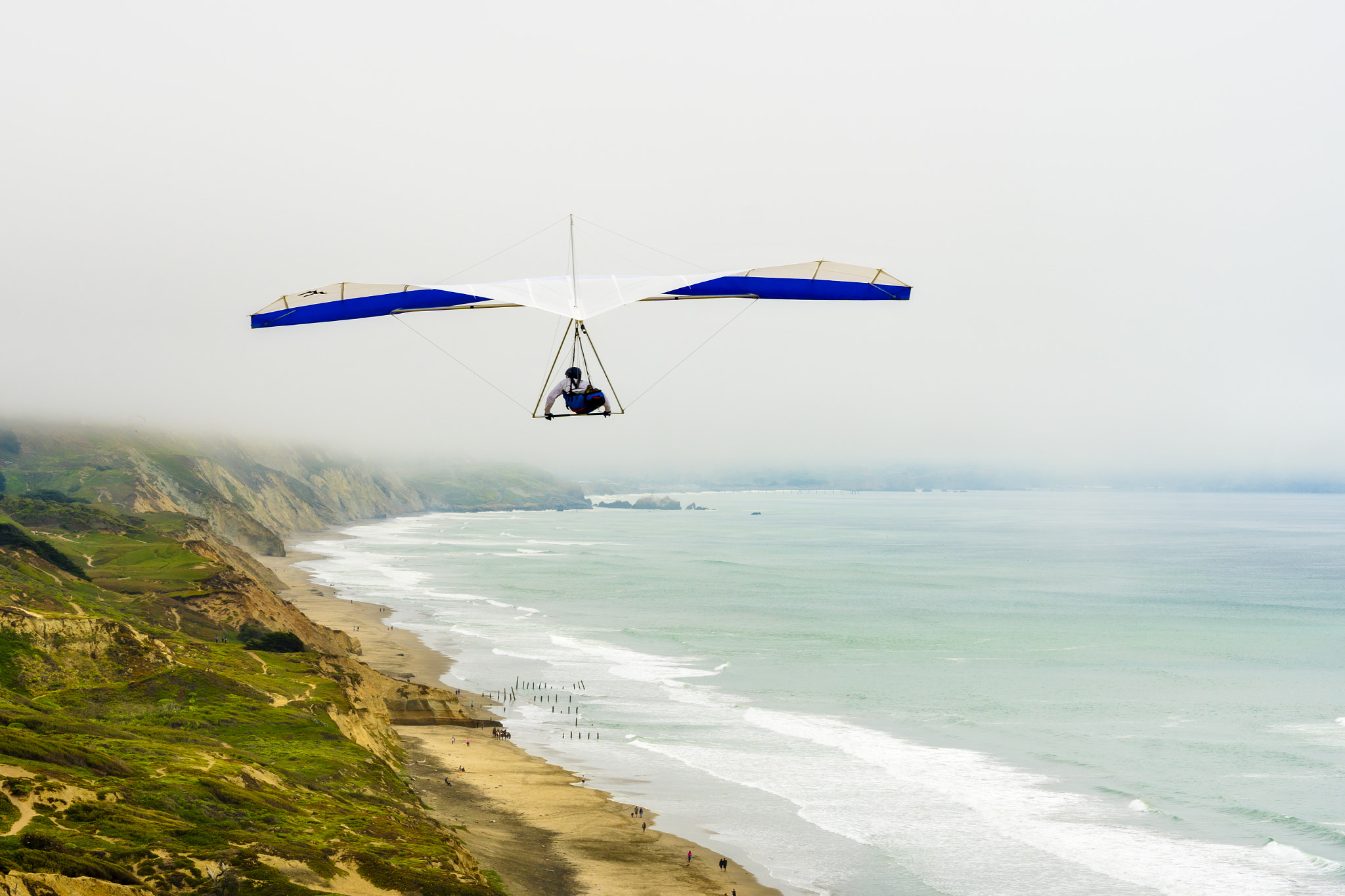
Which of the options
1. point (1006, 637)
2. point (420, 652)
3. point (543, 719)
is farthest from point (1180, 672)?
point (420, 652)

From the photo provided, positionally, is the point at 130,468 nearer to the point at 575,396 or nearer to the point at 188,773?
the point at 188,773

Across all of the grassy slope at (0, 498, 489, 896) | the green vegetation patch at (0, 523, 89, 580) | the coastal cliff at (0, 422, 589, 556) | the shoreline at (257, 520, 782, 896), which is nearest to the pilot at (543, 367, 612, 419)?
the grassy slope at (0, 498, 489, 896)

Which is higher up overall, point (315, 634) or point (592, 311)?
point (592, 311)

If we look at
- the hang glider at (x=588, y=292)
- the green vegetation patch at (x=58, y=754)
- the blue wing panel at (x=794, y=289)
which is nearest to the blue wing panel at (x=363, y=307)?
the hang glider at (x=588, y=292)

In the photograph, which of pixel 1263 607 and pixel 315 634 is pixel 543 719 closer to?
pixel 315 634

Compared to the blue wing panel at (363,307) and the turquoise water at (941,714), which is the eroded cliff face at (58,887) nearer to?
the blue wing panel at (363,307)

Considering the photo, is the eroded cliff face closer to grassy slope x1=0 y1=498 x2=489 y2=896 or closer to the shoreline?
grassy slope x1=0 y1=498 x2=489 y2=896

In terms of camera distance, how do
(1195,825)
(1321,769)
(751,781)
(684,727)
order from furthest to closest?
(684,727) → (1321,769) → (751,781) → (1195,825)
